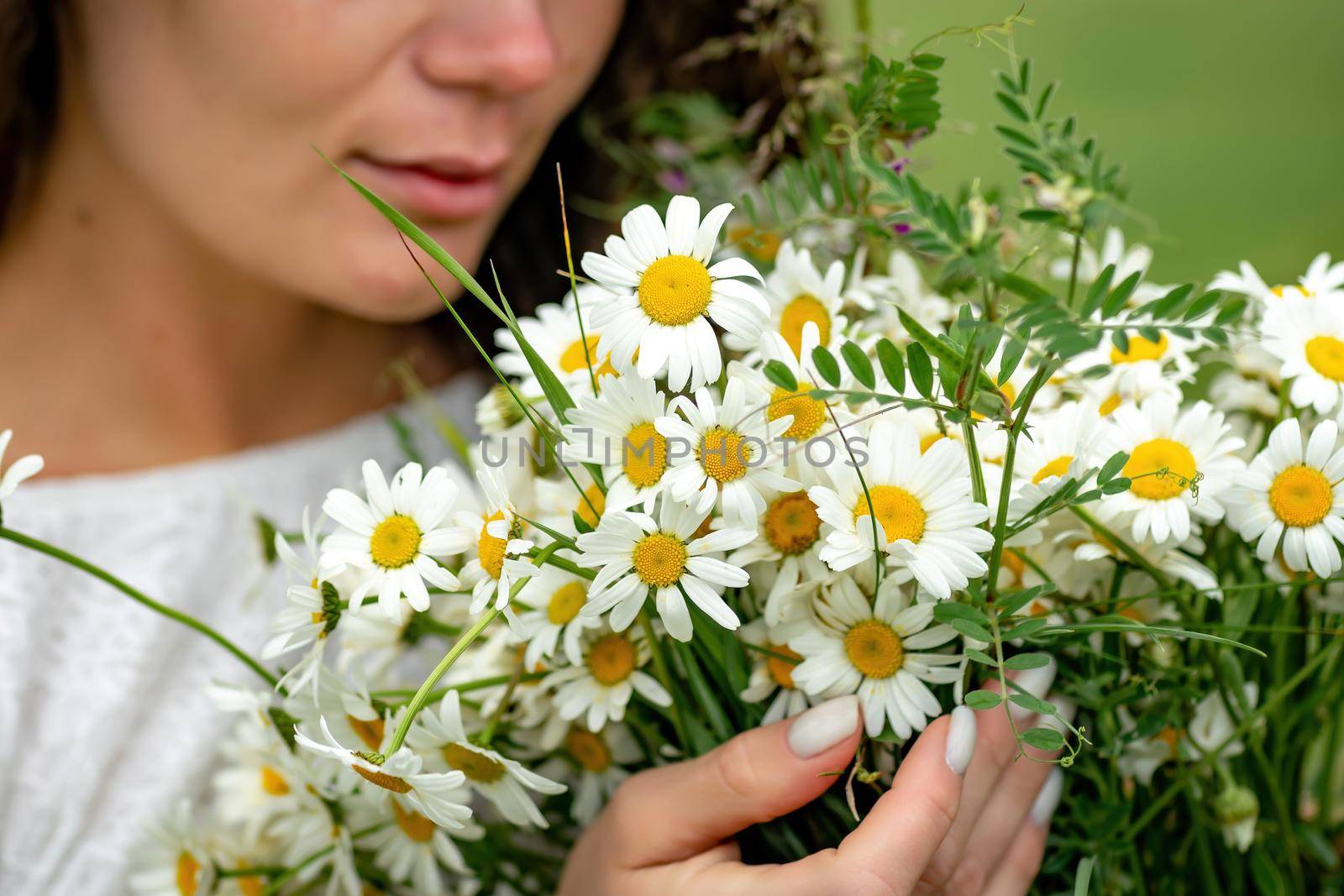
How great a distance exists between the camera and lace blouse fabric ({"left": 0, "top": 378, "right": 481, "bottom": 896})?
26.2 inches

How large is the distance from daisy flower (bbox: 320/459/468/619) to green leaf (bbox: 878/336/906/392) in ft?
0.46

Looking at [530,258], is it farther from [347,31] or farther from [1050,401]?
[1050,401]

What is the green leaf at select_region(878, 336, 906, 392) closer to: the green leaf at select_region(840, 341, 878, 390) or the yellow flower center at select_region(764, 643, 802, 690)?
the green leaf at select_region(840, 341, 878, 390)

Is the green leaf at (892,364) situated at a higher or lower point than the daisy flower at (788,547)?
higher

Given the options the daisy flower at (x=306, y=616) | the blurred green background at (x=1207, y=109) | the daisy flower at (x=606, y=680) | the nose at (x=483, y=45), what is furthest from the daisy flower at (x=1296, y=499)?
the blurred green background at (x=1207, y=109)

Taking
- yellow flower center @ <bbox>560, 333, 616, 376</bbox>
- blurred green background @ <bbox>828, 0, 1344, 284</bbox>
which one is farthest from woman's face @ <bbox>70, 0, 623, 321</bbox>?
blurred green background @ <bbox>828, 0, 1344, 284</bbox>

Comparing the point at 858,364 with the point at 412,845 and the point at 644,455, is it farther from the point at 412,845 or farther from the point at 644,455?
the point at 412,845

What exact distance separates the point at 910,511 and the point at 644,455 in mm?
84

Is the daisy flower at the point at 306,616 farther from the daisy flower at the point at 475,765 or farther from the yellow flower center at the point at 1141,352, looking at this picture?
the yellow flower center at the point at 1141,352

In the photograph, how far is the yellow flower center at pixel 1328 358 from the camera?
38cm

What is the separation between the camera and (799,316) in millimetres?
414

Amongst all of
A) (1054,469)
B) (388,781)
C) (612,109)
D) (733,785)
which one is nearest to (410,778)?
(388,781)

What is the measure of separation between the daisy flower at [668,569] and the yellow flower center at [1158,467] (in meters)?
0.14

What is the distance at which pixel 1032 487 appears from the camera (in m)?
0.34
